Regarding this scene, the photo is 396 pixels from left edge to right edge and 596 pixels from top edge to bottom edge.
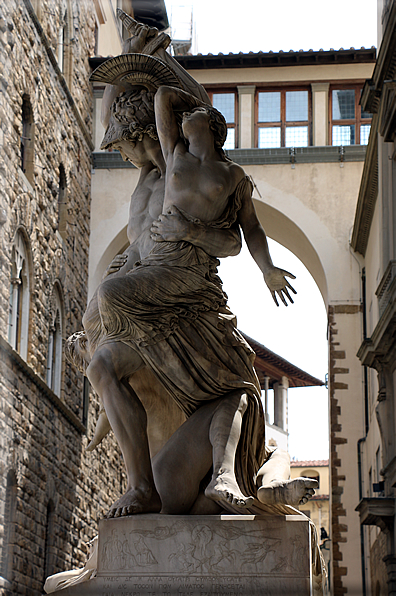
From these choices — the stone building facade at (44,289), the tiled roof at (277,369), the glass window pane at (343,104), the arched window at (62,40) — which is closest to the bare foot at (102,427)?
the stone building facade at (44,289)

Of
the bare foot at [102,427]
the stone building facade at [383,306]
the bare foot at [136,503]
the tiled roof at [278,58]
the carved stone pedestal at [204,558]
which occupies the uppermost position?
the tiled roof at [278,58]

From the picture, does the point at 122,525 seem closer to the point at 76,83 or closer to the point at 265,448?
the point at 265,448

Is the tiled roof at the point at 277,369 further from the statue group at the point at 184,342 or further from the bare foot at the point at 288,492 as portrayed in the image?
the bare foot at the point at 288,492

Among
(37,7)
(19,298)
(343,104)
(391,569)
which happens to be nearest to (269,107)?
(343,104)

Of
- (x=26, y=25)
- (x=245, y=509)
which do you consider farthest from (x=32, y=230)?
(x=245, y=509)

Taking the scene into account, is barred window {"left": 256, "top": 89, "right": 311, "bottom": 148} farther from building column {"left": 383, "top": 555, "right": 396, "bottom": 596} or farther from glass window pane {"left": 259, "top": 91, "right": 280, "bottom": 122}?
building column {"left": 383, "top": 555, "right": 396, "bottom": 596}

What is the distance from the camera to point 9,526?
45.3 feet

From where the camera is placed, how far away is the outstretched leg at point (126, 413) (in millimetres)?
3635

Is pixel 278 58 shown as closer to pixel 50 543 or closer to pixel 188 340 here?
pixel 50 543

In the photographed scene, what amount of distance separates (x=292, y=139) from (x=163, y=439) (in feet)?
61.5

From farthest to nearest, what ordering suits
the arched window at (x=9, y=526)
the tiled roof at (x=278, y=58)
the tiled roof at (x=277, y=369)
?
1. the tiled roof at (x=277, y=369)
2. the tiled roof at (x=278, y=58)
3. the arched window at (x=9, y=526)

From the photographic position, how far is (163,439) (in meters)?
3.99

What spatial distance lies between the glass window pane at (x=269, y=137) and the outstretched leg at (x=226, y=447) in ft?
61.7

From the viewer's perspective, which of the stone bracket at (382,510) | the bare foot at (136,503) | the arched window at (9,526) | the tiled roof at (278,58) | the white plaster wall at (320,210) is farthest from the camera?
the tiled roof at (278,58)
